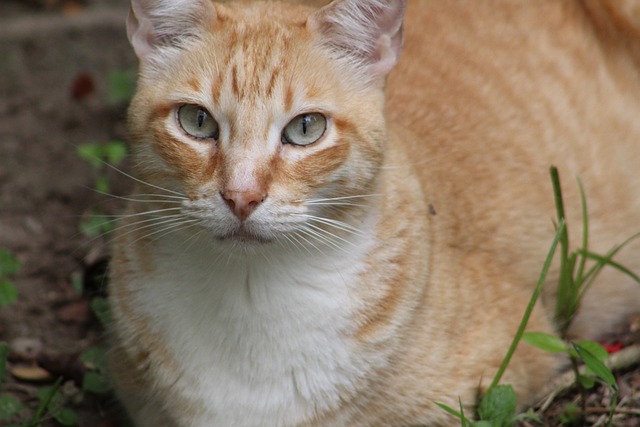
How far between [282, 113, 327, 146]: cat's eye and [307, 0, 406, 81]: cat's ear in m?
0.30

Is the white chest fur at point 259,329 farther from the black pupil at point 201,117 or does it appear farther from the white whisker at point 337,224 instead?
the black pupil at point 201,117

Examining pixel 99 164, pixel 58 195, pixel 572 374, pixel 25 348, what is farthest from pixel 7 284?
pixel 572 374

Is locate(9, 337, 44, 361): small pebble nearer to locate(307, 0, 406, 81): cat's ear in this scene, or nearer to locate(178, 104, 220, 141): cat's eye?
locate(178, 104, 220, 141): cat's eye

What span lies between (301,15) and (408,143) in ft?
2.50

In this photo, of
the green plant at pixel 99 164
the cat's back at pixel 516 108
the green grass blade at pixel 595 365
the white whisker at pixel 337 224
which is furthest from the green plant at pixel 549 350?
the green plant at pixel 99 164

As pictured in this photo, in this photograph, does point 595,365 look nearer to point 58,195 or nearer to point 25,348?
point 25,348

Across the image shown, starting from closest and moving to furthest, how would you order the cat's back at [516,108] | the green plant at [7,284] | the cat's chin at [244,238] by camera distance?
1. the cat's chin at [244,238]
2. the cat's back at [516,108]
3. the green plant at [7,284]

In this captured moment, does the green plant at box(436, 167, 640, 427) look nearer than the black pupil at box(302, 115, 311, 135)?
No

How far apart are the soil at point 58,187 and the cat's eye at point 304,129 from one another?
1508 millimetres

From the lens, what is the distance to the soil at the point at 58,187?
420cm

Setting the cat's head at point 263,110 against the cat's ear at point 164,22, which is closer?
the cat's head at point 263,110

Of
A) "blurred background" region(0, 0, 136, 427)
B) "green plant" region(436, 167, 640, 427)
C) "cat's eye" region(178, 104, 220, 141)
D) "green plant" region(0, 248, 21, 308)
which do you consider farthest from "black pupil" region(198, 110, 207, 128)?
"green plant" region(0, 248, 21, 308)

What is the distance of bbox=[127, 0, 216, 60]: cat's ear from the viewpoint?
318cm

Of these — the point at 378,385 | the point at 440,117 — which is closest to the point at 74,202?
the point at 440,117
